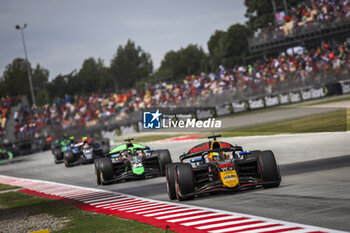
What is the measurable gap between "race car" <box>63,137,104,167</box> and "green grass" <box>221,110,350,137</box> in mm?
8581

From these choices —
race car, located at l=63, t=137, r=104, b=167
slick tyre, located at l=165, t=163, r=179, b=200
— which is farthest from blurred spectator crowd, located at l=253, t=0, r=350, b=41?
slick tyre, located at l=165, t=163, r=179, b=200

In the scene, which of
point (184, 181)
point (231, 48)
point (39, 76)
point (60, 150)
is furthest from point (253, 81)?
point (39, 76)

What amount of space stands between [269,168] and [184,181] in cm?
165

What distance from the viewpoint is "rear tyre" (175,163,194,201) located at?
1054 centimetres

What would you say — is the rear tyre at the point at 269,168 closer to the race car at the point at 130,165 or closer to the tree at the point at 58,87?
the race car at the point at 130,165

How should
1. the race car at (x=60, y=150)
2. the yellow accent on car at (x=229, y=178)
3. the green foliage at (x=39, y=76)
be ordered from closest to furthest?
the yellow accent on car at (x=229, y=178), the race car at (x=60, y=150), the green foliage at (x=39, y=76)

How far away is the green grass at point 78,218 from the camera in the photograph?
28.9 feet

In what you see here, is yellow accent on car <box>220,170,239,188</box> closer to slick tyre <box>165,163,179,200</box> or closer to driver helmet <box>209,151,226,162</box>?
driver helmet <box>209,151,226,162</box>

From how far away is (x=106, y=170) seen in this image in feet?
52.6

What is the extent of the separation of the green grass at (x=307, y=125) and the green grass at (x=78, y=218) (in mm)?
13688

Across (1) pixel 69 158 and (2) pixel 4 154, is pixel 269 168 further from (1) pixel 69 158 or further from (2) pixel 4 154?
(2) pixel 4 154

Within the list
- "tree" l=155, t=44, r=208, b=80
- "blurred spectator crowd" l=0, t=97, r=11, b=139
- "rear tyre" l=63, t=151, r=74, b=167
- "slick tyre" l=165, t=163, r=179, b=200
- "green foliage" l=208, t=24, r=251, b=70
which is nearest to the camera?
"slick tyre" l=165, t=163, r=179, b=200

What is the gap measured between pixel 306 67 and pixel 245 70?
230 inches

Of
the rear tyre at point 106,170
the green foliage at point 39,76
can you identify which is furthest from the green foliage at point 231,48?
the rear tyre at point 106,170
